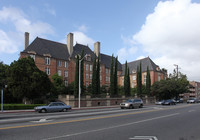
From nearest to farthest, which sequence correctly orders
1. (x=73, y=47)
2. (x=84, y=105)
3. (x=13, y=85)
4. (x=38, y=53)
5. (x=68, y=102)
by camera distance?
(x=13, y=85)
(x=68, y=102)
(x=84, y=105)
(x=38, y=53)
(x=73, y=47)

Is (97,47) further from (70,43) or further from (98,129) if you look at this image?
(98,129)

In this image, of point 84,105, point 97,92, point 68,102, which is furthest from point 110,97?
point 68,102

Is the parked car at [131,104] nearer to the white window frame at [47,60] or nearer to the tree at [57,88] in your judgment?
the tree at [57,88]

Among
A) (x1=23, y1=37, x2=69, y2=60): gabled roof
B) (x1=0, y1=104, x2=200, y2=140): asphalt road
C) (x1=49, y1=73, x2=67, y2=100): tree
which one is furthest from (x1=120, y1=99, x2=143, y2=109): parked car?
(x1=23, y1=37, x2=69, y2=60): gabled roof

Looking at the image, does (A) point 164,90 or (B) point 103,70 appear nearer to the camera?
(A) point 164,90

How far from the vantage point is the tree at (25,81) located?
1100 inches

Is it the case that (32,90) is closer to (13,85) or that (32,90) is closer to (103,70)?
(13,85)

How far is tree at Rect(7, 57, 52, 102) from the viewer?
91.7ft

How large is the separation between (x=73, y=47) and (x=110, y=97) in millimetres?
24997

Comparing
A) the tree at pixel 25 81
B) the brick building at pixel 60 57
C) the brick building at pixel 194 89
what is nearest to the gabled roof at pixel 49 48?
the brick building at pixel 60 57

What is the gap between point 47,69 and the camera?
4606cm

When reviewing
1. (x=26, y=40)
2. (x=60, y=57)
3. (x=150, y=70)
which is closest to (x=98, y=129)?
(x=26, y=40)

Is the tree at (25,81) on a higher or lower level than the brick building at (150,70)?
lower

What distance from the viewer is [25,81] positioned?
2819 centimetres
